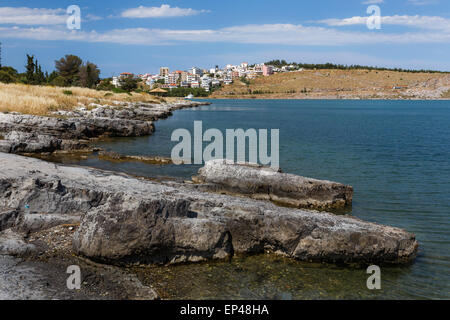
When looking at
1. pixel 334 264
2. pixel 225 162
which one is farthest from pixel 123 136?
pixel 334 264

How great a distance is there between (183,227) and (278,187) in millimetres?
6645

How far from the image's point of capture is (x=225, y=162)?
52.7 feet

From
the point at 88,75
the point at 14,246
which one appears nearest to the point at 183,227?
the point at 14,246

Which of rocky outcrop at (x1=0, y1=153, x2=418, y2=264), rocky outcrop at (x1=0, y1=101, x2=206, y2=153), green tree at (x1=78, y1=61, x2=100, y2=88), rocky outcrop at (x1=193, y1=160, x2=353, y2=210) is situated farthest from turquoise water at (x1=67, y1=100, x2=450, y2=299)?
green tree at (x1=78, y1=61, x2=100, y2=88)

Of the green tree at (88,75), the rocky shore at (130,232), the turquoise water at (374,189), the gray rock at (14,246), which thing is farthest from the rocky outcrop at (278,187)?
the green tree at (88,75)

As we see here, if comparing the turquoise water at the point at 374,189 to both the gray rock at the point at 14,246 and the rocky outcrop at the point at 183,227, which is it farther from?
the gray rock at the point at 14,246

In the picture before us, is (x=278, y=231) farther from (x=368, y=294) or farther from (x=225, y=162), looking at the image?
(x=225, y=162)

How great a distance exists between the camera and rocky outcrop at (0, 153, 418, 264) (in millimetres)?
8203

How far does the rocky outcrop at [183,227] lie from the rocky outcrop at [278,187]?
3355mm

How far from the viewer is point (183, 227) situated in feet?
28.9

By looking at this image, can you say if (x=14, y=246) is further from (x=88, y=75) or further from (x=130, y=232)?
(x=88, y=75)

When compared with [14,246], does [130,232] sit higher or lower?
higher

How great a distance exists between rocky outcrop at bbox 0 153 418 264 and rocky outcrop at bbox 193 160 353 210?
11.0 ft
